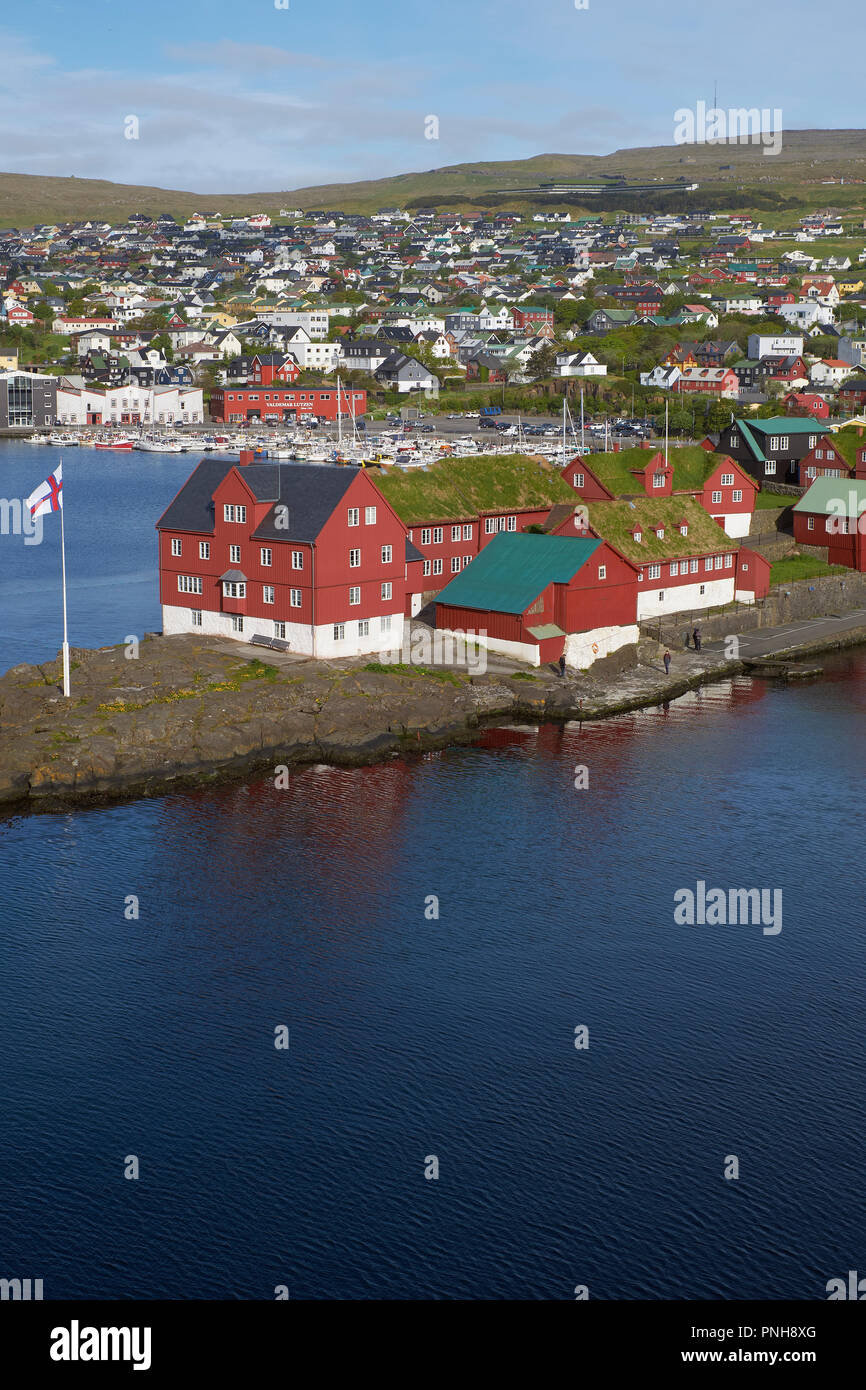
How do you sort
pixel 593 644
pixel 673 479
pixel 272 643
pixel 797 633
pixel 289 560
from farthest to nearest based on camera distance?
pixel 673 479, pixel 797 633, pixel 593 644, pixel 272 643, pixel 289 560

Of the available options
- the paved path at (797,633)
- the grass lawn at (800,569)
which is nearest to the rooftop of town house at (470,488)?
the paved path at (797,633)

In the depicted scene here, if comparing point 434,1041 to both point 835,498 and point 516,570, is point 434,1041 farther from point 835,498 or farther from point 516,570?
point 835,498

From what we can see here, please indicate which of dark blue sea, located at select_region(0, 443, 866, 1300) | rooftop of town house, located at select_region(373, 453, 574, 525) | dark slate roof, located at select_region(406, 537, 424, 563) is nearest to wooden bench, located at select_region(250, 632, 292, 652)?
dark slate roof, located at select_region(406, 537, 424, 563)

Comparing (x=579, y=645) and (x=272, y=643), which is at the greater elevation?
(x=272, y=643)

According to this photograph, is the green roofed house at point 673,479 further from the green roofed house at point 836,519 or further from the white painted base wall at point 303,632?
the white painted base wall at point 303,632

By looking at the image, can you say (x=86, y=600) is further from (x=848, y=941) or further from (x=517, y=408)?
(x=517, y=408)

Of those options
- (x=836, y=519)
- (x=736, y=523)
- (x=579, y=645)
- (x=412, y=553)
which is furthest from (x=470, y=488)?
(x=836, y=519)
